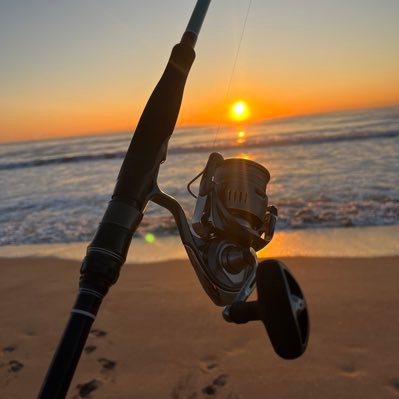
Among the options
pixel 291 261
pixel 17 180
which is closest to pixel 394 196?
pixel 291 261

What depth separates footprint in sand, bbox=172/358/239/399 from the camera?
2828 millimetres

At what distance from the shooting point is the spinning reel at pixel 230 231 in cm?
116

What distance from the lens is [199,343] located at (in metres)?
3.45

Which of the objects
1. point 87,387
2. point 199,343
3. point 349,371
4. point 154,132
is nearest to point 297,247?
point 199,343

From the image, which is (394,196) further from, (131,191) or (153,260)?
(131,191)

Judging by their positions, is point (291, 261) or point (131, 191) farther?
point (291, 261)

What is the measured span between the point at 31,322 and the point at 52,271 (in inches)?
62.0

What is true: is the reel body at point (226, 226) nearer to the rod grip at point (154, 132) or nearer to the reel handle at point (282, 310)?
the rod grip at point (154, 132)

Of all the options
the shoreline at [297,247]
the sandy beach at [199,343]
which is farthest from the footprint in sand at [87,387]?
the shoreline at [297,247]

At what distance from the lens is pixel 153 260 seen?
5762mm

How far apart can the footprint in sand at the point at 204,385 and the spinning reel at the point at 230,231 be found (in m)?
1.65

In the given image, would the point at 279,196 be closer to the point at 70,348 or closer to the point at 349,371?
the point at 349,371

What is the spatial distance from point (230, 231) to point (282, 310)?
55cm

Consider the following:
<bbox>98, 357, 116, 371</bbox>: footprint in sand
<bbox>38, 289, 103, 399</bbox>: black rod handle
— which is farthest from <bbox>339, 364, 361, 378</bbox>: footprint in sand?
<bbox>38, 289, 103, 399</bbox>: black rod handle
